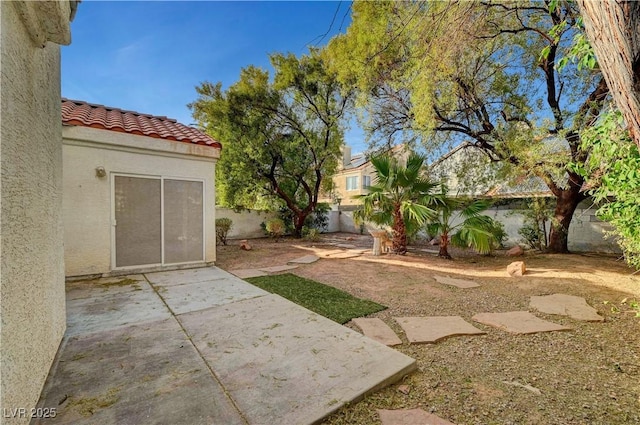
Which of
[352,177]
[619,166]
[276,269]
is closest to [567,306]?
[619,166]

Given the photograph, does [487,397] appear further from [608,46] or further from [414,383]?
[608,46]

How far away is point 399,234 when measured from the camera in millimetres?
8430

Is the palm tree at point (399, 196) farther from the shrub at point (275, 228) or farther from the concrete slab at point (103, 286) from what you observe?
the concrete slab at point (103, 286)

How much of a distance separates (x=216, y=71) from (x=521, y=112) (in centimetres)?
1099

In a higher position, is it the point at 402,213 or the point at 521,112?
the point at 521,112

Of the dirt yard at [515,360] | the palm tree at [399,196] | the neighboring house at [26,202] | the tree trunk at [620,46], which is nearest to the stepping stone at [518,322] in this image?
the dirt yard at [515,360]

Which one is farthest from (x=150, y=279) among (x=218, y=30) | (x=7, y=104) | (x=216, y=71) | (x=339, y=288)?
(x=216, y=71)

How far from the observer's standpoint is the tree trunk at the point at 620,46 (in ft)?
4.44

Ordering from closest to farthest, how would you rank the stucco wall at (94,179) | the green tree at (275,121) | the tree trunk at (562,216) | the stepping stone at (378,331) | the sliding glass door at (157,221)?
the stepping stone at (378,331), the stucco wall at (94,179), the sliding glass door at (157,221), the tree trunk at (562,216), the green tree at (275,121)

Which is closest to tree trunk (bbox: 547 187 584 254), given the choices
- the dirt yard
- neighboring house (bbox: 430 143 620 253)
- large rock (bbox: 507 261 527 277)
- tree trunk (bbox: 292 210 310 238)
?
neighboring house (bbox: 430 143 620 253)

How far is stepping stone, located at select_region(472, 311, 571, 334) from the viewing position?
10.6 feet

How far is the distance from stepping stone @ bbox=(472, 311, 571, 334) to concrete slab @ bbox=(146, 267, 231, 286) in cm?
473

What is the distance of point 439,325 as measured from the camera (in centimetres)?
334

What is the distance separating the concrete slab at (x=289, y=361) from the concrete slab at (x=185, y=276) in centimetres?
193
